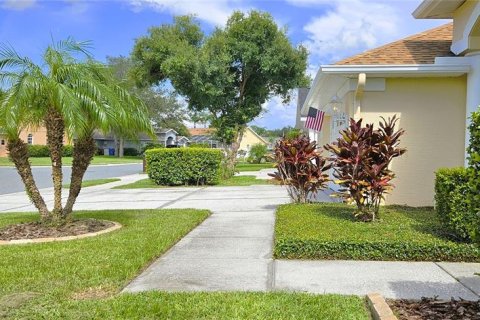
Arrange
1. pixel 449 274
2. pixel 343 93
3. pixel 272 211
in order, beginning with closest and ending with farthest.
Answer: pixel 449 274, pixel 272 211, pixel 343 93

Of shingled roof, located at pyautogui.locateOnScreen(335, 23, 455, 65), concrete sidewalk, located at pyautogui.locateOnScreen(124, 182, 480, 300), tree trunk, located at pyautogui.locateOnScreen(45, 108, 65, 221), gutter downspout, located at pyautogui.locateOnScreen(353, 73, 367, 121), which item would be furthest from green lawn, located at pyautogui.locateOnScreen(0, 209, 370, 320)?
shingled roof, located at pyautogui.locateOnScreen(335, 23, 455, 65)

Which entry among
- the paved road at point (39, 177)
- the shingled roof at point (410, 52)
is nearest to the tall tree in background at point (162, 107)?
the paved road at point (39, 177)

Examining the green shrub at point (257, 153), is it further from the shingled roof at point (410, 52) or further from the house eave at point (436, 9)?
the house eave at point (436, 9)

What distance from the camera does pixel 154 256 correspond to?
5.72m

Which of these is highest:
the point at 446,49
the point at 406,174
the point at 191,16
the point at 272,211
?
the point at 191,16

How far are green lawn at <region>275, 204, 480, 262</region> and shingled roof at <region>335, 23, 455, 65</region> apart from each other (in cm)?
348

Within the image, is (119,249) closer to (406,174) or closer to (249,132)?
(406,174)

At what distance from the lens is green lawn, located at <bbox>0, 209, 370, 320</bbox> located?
3.78 metres

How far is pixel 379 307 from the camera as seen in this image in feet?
12.3

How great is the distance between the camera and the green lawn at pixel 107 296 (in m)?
3.78

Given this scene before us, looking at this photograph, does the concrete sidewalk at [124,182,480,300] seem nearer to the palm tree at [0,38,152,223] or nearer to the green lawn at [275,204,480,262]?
the green lawn at [275,204,480,262]


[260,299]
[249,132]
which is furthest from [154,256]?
[249,132]

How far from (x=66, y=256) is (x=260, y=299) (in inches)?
112

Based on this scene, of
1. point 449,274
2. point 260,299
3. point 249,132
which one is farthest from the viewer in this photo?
point 249,132
